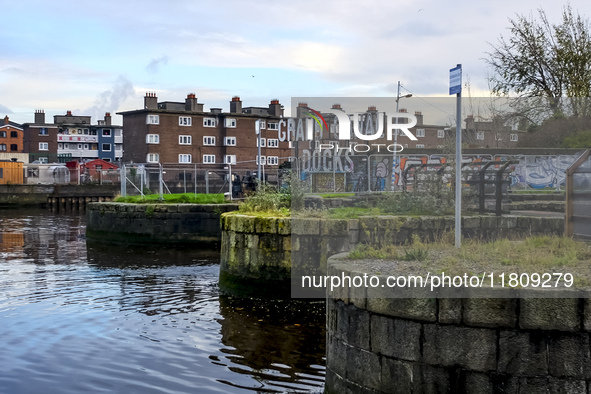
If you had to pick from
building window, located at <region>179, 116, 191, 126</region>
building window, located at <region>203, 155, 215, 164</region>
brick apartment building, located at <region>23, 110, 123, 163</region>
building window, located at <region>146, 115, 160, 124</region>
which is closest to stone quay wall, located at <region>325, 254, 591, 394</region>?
building window, located at <region>146, 115, 160, 124</region>

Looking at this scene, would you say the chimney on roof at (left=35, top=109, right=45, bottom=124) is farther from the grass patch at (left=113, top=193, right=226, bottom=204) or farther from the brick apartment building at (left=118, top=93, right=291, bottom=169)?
the grass patch at (left=113, top=193, right=226, bottom=204)

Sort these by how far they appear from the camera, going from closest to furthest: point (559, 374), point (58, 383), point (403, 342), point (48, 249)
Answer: point (559, 374)
point (403, 342)
point (58, 383)
point (48, 249)

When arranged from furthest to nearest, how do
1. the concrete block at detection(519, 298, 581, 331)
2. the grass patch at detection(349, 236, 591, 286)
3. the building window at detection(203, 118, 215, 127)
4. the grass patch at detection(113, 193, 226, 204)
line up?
the building window at detection(203, 118, 215, 127) < the grass patch at detection(113, 193, 226, 204) < the grass patch at detection(349, 236, 591, 286) < the concrete block at detection(519, 298, 581, 331)

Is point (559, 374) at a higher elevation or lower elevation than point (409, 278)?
lower

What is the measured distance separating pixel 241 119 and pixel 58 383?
75130 mm

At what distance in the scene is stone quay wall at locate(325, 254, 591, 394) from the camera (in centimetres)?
607

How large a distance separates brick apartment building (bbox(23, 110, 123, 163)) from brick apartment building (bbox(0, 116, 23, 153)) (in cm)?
238

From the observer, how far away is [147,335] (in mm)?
11547

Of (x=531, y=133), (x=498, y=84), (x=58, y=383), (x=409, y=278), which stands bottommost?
(x=58, y=383)

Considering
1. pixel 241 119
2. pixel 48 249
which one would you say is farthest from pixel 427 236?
pixel 241 119

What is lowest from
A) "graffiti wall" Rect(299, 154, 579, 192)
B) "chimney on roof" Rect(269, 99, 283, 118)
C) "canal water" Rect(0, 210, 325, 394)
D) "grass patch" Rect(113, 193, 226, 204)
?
"canal water" Rect(0, 210, 325, 394)

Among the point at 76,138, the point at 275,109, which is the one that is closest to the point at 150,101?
the point at 275,109

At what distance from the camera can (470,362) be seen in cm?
624

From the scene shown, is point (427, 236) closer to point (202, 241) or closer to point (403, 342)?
point (403, 342)
